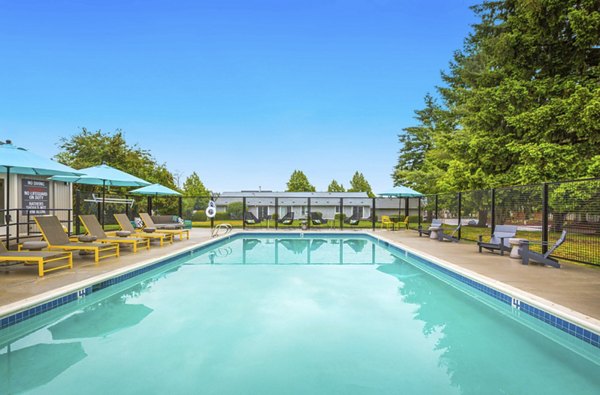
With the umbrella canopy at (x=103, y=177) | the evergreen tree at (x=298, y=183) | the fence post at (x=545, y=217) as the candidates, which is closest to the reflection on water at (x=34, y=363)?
the umbrella canopy at (x=103, y=177)

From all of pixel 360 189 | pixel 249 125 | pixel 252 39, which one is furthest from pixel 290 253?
pixel 360 189

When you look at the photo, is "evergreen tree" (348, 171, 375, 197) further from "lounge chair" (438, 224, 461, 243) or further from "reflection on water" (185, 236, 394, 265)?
"lounge chair" (438, 224, 461, 243)

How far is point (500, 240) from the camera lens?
314 inches

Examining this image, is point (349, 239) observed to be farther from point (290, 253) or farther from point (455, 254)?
point (455, 254)

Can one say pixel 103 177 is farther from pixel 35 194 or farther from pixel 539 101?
pixel 539 101

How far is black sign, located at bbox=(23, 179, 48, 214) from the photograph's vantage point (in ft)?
37.9

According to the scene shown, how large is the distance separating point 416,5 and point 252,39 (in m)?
7.69

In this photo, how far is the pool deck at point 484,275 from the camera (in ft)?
13.1

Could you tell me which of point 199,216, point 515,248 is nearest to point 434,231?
point 515,248

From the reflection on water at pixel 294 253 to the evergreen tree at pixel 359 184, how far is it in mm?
49562

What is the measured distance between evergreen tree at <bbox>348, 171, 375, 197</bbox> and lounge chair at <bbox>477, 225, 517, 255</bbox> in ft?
176

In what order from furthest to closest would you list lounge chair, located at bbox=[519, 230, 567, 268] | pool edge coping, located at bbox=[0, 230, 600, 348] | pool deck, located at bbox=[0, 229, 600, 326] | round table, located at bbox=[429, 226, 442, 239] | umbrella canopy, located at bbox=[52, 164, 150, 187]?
round table, located at bbox=[429, 226, 442, 239] → umbrella canopy, located at bbox=[52, 164, 150, 187] → lounge chair, located at bbox=[519, 230, 567, 268] → pool deck, located at bbox=[0, 229, 600, 326] → pool edge coping, located at bbox=[0, 230, 600, 348]

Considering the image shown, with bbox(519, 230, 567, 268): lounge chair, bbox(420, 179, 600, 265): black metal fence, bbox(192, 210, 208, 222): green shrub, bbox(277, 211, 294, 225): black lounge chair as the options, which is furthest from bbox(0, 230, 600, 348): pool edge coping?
bbox(192, 210, 208, 222): green shrub

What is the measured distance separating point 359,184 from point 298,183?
12.4 metres
